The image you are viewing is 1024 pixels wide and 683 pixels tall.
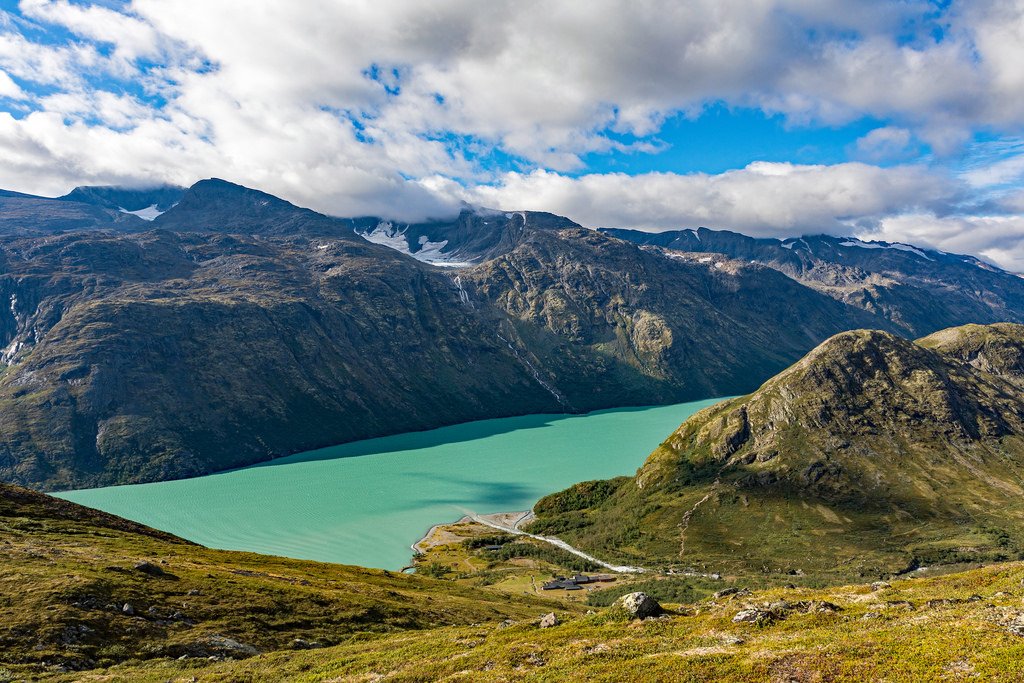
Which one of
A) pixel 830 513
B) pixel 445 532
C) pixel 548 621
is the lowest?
pixel 445 532

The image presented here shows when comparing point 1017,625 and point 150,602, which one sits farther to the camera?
point 150,602

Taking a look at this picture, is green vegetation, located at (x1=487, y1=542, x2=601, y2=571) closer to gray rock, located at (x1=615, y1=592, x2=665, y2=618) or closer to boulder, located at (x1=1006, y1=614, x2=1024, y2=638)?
gray rock, located at (x1=615, y1=592, x2=665, y2=618)

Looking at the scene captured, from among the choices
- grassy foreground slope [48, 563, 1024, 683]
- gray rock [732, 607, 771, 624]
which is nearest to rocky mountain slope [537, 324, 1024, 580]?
grassy foreground slope [48, 563, 1024, 683]

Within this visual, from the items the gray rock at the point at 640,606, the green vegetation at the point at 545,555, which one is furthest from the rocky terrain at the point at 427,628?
the green vegetation at the point at 545,555

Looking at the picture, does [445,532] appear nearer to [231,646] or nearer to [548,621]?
[231,646]

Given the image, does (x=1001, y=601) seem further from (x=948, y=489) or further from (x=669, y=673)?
(x=948, y=489)

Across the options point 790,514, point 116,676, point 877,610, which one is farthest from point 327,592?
point 790,514

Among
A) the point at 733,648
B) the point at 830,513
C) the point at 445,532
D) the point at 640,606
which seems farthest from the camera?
the point at 445,532

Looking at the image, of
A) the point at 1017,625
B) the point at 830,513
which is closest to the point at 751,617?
the point at 1017,625
